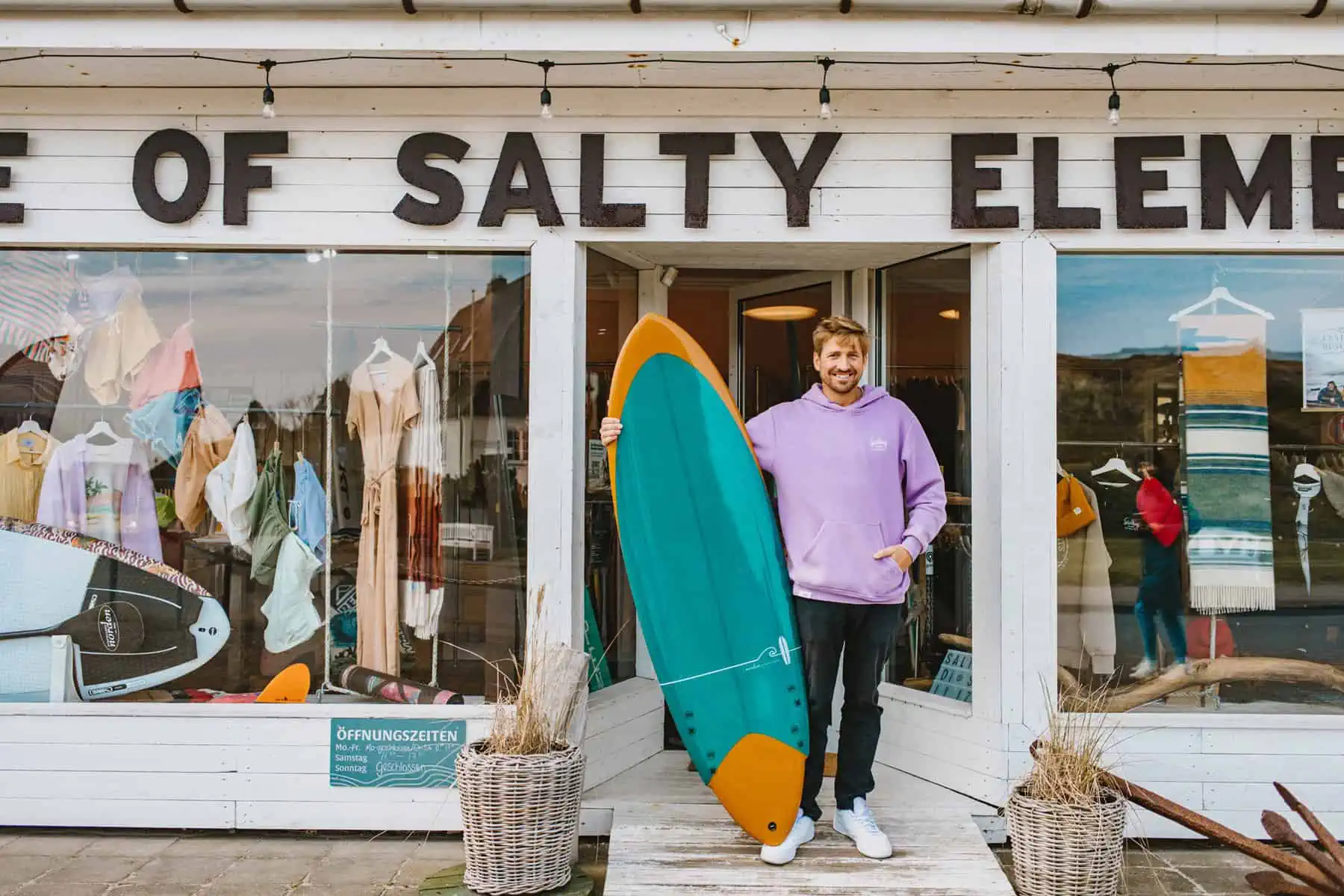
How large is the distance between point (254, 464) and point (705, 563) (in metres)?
1.50

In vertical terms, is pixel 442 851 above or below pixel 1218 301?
below

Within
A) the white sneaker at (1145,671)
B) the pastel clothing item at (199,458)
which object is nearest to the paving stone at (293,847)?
the pastel clothing item at (199,458)

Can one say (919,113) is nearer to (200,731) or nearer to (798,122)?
(798,122)

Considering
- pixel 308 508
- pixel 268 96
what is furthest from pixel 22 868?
pixel 268 96

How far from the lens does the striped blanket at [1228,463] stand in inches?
134

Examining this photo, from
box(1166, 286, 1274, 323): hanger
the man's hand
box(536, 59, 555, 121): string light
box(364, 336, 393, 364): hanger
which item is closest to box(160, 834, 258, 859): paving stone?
box(364, 336, 393, 364): hanger

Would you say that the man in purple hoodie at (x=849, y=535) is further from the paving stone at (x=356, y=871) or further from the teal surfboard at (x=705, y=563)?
the paving stone at (x=356, y=871)

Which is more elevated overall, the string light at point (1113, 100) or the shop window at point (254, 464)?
the string light at point (1113, 100)

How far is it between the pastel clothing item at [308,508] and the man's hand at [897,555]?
5.77 ft

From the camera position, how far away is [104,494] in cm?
349

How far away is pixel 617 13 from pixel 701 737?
6.37 feet

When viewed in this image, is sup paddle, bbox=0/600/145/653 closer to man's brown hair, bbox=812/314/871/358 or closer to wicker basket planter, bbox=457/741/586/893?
wicker basket planter, bbox=457/741/586/893

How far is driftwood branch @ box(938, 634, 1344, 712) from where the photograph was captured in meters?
3.36

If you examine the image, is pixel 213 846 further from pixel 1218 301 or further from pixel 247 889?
pixel 1218 301
